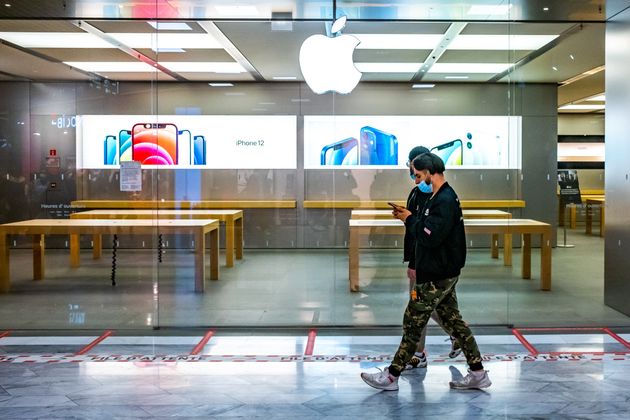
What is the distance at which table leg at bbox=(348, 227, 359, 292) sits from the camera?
287 inches

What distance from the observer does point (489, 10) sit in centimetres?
702

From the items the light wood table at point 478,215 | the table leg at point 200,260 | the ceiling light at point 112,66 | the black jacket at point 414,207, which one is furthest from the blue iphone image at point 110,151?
the black jacket at point 414,207

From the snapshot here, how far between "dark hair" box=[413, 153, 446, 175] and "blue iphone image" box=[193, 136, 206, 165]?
3123 mm

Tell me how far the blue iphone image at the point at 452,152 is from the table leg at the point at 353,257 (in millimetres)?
1181

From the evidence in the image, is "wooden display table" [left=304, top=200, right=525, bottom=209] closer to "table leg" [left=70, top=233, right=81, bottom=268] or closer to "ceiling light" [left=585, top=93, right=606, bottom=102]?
"ceiling light" [left=585, top=93, right=606, bottom=102]

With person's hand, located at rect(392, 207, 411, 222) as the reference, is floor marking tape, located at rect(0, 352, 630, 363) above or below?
below

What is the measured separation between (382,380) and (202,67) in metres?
4.17

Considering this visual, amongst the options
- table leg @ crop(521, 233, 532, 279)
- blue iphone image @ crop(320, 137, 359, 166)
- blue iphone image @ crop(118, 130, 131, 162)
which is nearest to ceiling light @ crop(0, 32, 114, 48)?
blue iphone image @ crop(118, 130, 131, 162)

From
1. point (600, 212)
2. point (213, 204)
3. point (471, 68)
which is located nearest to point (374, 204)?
point (213, 204)

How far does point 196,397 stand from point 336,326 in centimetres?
253

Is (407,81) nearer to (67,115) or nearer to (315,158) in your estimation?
(315,158)

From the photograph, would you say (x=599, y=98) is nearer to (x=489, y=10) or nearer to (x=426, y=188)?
(x=489, y=10)

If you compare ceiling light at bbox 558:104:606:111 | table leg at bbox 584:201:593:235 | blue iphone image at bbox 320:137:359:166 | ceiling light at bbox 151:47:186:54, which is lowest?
table leg at bbox 584:201:593:235

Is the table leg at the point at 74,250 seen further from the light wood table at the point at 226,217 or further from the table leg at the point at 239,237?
the table leg at the point at 239,237
